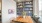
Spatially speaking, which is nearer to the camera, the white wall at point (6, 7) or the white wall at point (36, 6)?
the white wall at point (6, 7)

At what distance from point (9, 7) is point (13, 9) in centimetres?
27

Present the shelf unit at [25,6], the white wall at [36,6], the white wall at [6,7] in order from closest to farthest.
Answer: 1. the white wall at [6,7]
2. the white wall at [36,6]
3. the shelf unit at [25,6]

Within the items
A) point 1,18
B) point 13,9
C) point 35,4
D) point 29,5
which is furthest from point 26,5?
point 1,18

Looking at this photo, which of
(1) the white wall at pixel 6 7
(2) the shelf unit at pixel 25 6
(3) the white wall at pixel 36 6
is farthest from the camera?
(2) the shelf unit at pixel 25 6

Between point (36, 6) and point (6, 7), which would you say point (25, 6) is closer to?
point (36, 6)

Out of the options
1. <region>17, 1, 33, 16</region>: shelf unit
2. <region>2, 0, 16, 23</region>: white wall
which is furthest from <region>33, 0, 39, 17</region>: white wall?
<region>2, 0, 16, 23</region>: white wall

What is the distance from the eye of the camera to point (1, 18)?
5191 mm

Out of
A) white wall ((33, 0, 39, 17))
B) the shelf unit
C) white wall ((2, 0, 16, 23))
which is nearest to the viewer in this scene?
white wall ((2, 0, 16, 23))

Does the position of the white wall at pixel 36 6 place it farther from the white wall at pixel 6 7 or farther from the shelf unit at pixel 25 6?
the white wall at pixel 6 7

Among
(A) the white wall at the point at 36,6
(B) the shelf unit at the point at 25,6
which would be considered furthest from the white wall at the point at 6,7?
(A) the white wall at the point at 36,6

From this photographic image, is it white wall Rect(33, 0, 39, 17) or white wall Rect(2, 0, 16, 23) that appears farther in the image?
white wall Rect(33, 0, 39, 17)

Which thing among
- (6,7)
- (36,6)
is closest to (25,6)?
(36,6)

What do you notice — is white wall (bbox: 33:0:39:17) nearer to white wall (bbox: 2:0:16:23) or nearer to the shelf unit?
the shelf unit

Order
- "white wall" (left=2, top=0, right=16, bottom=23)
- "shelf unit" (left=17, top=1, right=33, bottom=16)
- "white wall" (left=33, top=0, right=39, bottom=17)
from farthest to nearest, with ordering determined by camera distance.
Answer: "shelf unit" (left=17, top=1, right=33, bottom=16)
"white wall" (left=33, top=0, right=39, bottom=17)
"white wall" (left=2, top=0, right=16, bottom=23)
